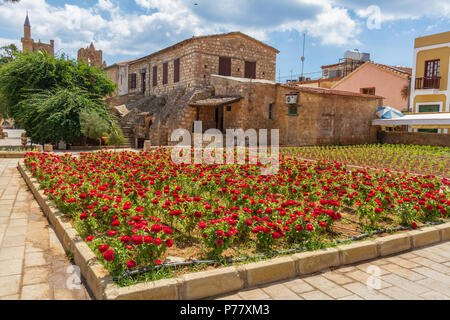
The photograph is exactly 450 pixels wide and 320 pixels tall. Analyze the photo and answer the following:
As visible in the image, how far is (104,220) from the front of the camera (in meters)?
4.88

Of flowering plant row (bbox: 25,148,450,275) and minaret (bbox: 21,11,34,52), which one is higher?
minaret (bbox: 21,11,34,52)

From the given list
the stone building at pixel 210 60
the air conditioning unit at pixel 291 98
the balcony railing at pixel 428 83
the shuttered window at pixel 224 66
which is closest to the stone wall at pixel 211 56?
the stone building at pixel 210 60

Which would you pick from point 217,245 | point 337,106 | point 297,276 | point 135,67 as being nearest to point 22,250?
point 217,245

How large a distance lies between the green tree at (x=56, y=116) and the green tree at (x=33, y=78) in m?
0.61

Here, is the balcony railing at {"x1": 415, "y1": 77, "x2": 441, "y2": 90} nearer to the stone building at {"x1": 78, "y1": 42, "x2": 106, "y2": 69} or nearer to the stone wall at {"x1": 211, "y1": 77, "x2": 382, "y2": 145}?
the stone wall at {"x1": 211, "y1": 77, "x2": 382, "y2": 145}

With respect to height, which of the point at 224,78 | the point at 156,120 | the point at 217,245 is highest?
the point at 224,78

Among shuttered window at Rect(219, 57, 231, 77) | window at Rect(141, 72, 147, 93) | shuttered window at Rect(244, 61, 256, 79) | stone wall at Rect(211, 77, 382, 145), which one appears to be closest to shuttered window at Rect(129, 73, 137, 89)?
window at Rect(141, 72, 147, 93)

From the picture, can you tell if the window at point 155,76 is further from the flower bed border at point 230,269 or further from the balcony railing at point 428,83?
the flower bed border at point 230,269

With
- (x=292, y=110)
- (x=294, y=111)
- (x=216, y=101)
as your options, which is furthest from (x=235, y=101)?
(x=294, y=111)

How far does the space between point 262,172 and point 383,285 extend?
5.07m

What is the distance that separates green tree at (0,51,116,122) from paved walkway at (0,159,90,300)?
686 inches

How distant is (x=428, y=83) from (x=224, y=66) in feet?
48.6

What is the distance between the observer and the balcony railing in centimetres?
2262
